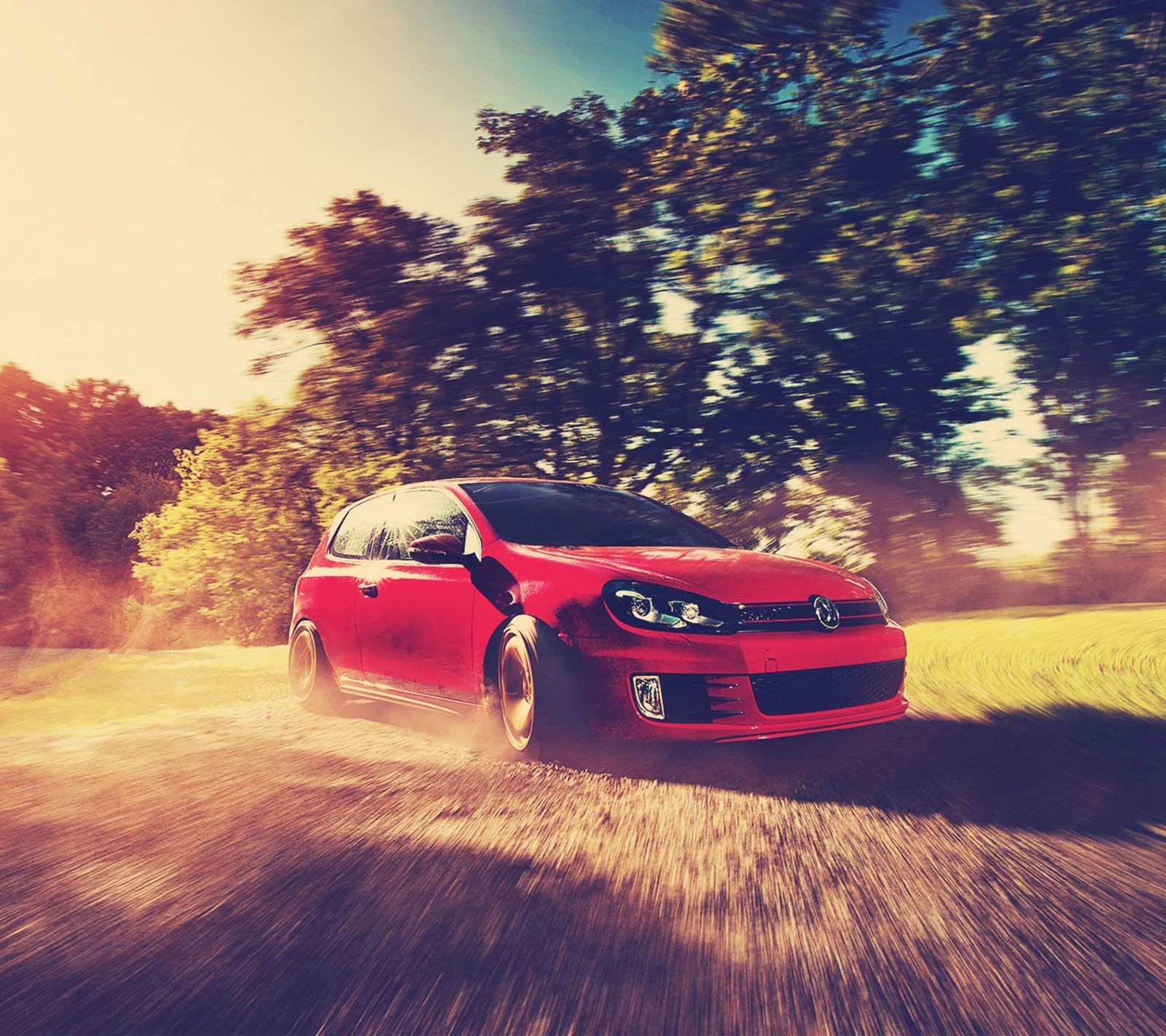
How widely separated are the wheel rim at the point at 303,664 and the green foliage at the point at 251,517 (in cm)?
1048

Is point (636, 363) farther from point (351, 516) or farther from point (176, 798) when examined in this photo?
point (176, 798)

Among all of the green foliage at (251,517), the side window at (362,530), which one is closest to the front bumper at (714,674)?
the side window at (362,530)

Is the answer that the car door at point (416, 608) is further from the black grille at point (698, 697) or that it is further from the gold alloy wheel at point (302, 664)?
the black grille at point (698, 697)

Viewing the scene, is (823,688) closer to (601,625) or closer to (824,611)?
(824,611)

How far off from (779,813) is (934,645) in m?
6.58

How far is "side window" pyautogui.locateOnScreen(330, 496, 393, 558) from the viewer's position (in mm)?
7566

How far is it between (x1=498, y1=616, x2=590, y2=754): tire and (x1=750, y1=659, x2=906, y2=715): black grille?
2.89ft

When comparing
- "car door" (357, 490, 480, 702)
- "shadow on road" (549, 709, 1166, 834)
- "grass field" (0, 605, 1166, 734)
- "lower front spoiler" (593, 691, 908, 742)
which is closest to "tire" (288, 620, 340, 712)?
"car door" (357, 490, 480, 702)

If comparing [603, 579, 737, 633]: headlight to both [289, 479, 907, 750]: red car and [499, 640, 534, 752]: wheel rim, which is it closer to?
[289, 479, 907, 750]: red car

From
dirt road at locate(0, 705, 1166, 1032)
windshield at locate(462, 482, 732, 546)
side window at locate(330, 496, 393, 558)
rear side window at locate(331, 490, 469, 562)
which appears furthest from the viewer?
side window at locate(330, 496, 393, 558)

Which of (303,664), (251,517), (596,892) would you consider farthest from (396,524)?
(251,517)

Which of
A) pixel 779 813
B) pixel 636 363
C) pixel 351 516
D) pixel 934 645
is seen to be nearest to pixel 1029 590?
pixel 934 645

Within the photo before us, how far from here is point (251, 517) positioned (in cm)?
2278

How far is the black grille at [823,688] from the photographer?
16.6ft
